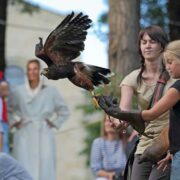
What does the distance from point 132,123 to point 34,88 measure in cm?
504

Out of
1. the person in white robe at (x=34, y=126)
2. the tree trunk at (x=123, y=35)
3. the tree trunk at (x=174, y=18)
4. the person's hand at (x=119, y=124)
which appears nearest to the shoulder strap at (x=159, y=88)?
the person's hand at (x=119, y=124)

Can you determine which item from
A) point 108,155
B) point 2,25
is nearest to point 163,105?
point 108,155

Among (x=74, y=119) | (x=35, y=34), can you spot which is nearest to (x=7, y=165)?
(x=74, y=119)

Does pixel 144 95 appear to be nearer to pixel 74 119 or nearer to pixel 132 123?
pixel 132 123

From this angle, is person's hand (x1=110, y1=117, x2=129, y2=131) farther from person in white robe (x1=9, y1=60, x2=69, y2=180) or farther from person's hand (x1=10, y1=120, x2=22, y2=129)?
person's hand (x1=10, y1=120, x2=22, y2=129)

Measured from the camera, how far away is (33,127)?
10.5 meters

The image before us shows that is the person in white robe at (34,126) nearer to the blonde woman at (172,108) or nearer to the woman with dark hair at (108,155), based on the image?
the woman with dark hair at (108,155)

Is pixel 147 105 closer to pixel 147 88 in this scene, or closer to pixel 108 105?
pixel 147 88

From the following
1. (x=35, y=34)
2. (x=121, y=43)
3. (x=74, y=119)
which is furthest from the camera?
(x=35, y=34)

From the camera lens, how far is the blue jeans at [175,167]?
538 cm

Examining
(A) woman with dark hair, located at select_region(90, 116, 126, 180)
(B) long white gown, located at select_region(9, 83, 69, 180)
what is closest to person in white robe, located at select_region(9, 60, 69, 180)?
(B) long white gown, located at select_region(9, 83, 69, 180)

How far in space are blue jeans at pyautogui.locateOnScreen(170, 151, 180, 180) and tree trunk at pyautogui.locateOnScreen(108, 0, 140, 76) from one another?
5.85 m

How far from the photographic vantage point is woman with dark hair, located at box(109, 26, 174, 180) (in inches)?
235

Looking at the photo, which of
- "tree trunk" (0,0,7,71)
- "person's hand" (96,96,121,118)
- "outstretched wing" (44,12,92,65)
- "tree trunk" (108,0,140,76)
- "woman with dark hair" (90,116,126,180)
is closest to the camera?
"person's hand" (96,96,121,118)
